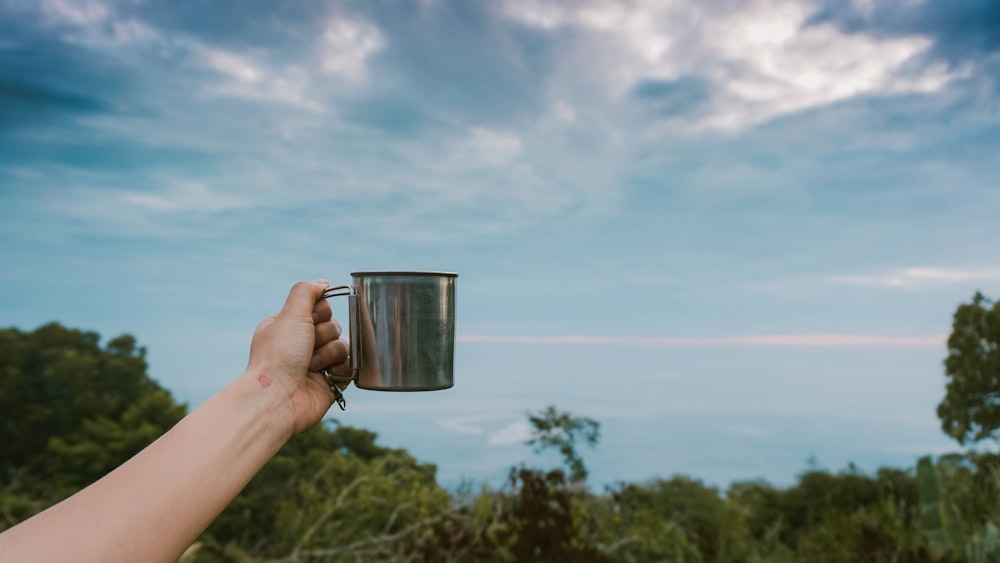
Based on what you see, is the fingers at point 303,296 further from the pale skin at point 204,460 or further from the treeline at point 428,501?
the treeline at point 428,501

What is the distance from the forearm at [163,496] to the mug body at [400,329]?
14.3 inches

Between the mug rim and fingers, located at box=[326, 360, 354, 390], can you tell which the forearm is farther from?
the mug rim

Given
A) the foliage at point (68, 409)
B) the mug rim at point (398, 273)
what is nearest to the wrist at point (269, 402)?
the mug rim at point (398, 273)

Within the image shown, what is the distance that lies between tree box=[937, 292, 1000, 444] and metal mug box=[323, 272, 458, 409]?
857 centimetres

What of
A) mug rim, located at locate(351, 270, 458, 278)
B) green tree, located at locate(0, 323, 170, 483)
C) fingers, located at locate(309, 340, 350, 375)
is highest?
mug rim, located at locate(351, 270, 458, 278)

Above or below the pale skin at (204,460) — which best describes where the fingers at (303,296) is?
above

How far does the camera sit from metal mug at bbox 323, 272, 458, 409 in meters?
2.35

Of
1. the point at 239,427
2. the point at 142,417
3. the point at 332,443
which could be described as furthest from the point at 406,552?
the point at 239,427

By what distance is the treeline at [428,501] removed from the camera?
522 centimetres

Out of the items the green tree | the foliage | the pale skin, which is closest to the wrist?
the pale skin

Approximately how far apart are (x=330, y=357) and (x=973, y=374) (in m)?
8.82

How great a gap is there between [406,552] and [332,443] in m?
1.85

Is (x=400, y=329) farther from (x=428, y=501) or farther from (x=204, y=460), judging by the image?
(x=428, y=501)

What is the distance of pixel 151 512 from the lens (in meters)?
1.88
